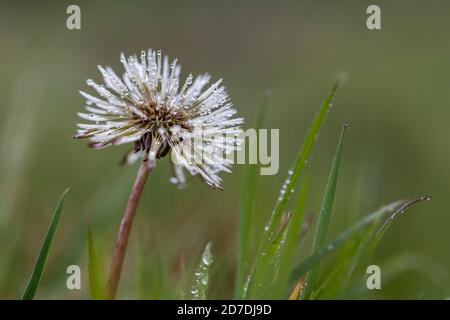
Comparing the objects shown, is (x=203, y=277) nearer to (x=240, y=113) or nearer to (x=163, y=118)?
(x=163, y=118)

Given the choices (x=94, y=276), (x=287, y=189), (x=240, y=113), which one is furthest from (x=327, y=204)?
(x=240, y=113)

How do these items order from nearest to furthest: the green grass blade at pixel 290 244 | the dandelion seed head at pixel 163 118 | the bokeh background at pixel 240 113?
1. the green grass blade at pixel 290 244
2. the dandelion seed head at pixel 163 118
3. the bokeh background at pixel 240 113

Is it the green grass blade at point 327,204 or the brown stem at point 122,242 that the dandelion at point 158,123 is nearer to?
the brown stem at point 122,242

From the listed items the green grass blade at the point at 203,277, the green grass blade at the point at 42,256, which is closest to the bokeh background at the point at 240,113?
the green grass blade at the point at 203,277
